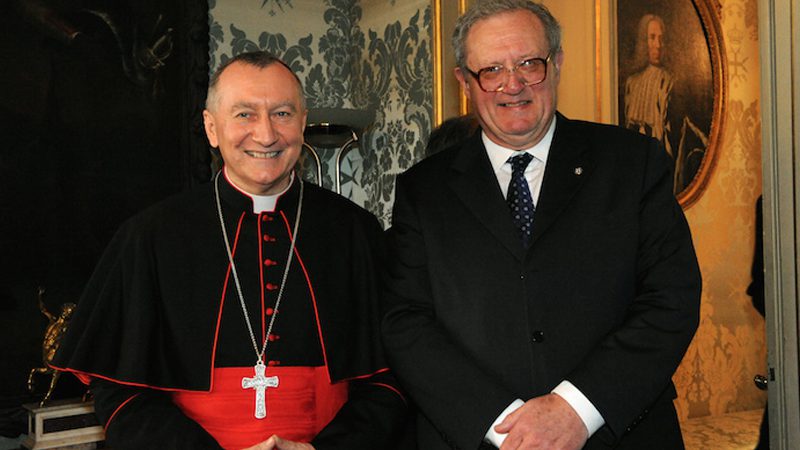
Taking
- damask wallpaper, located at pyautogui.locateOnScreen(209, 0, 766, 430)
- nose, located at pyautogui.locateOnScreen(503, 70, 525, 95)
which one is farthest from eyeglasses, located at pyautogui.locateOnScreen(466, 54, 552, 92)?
damask wallpaper, located at pyautogui.locateOnScreen(209, 0, 766, 430)

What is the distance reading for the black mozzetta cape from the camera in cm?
200

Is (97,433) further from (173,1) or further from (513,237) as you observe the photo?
(513,237)

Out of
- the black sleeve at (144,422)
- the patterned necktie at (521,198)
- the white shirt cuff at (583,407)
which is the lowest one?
the black sleeve at (144,422)

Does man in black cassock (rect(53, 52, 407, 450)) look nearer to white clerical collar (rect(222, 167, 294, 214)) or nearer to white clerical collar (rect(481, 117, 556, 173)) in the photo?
white clerical collar (rect(222, 167, 294, 214))

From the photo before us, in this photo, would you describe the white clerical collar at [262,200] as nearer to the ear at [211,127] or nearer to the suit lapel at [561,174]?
the ear at [211,127]

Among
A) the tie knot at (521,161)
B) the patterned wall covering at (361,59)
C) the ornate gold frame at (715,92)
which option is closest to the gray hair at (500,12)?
the tie knot at (521,161)

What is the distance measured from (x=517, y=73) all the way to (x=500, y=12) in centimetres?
15

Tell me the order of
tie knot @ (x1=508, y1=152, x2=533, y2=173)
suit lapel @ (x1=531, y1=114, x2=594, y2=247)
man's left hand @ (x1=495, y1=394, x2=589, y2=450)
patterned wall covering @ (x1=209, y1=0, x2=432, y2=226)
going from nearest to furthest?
man's left hand @ (x1=495, y1=394, x2=589, y2=450)
suit lapel @ (x1=531, y1=114, x2=594, y2=247)
tie knot @ (x1=508, y1=152, x2=533, y2=173)
patterned wall covering @ (x1=209, y1=0, x2=432, y2=226)

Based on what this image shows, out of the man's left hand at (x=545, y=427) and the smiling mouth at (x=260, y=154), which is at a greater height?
the smiling mouth at (x=260, y=154)

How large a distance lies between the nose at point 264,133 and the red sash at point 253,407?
1.81ft

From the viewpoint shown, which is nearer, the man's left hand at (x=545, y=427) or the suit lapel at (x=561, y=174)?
the man's left hand at (x=545, y=427)

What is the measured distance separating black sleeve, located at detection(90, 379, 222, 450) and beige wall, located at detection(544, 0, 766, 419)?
3.95m

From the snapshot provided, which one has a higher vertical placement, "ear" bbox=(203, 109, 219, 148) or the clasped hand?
"ear" bbox=(203, 109, 219, 148)

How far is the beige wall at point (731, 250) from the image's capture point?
17.3 feet
